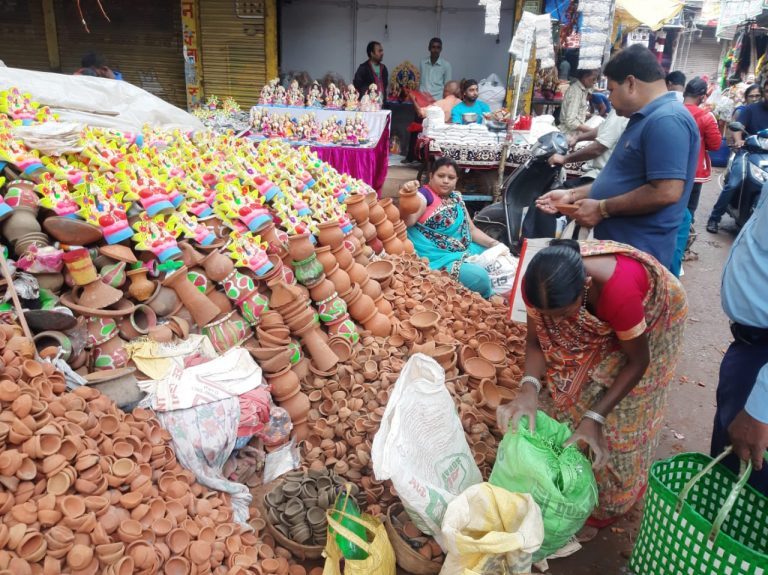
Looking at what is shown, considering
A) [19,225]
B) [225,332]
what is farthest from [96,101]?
[225,332]

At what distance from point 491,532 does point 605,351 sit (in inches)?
31.7

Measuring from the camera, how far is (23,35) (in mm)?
9117

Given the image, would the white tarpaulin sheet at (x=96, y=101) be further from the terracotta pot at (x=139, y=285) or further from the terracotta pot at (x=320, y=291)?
the terracotta pot at (x=320, y=291)

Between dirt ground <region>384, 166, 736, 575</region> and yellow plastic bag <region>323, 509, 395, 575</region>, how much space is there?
8.7 inches

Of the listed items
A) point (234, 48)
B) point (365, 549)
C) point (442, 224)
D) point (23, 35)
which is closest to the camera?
point (365, 549)

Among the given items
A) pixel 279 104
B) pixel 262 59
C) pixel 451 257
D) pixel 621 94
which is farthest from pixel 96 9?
pixel 621 94

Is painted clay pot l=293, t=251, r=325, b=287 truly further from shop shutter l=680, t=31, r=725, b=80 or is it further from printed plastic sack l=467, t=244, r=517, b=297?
shop shutter l=680, t=31, r=725, b=80

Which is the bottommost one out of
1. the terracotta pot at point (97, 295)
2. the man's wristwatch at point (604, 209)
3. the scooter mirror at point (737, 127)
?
the terracotta pot at point (97, 295)

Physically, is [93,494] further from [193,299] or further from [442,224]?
[442,224]

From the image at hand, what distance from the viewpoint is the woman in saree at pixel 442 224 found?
12.9ft

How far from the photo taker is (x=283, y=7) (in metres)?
9.46

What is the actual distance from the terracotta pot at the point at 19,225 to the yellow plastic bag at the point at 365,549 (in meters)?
1.65

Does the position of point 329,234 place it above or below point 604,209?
below

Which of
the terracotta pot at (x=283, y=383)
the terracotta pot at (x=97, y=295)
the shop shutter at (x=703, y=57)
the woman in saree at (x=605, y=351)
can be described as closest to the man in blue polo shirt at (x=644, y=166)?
the woman in saree at (x=605, y=351)
